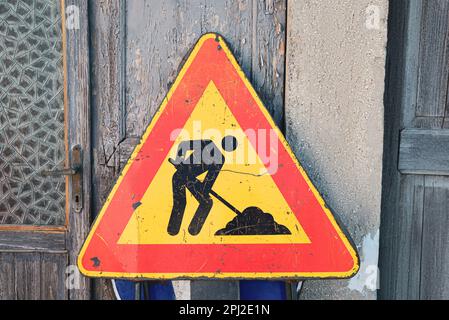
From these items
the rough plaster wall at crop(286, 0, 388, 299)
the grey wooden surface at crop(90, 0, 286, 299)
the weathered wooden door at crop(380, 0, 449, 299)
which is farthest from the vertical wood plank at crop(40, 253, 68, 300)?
the weathered wooden door at crop(380, 0, 449, 299)

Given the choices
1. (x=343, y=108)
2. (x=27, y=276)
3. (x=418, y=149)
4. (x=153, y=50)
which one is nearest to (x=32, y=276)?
(x=27, y=276)

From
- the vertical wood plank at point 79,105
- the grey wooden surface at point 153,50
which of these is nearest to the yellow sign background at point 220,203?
the grey wooden surface at point 153,50

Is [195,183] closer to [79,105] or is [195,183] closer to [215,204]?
[215,204]

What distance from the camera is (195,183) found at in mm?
1251

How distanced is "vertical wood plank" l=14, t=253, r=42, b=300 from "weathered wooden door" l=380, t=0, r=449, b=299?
135 centimetres

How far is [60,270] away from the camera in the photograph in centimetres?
166

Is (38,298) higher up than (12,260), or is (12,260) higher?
(12,260)

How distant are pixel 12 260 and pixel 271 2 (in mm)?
1383

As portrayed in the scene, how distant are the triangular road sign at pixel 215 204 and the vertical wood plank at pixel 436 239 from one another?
0.55 meters

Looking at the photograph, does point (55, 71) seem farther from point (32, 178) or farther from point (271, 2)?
point (271, 2)

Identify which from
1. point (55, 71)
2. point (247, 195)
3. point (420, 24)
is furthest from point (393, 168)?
point (55, 71)

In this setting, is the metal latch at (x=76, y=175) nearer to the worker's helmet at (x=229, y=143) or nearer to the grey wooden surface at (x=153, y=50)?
the grey wooden surface at (x=153, y=50)

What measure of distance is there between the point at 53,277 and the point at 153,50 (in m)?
0.95

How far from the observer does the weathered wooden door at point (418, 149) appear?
1.58 meters
